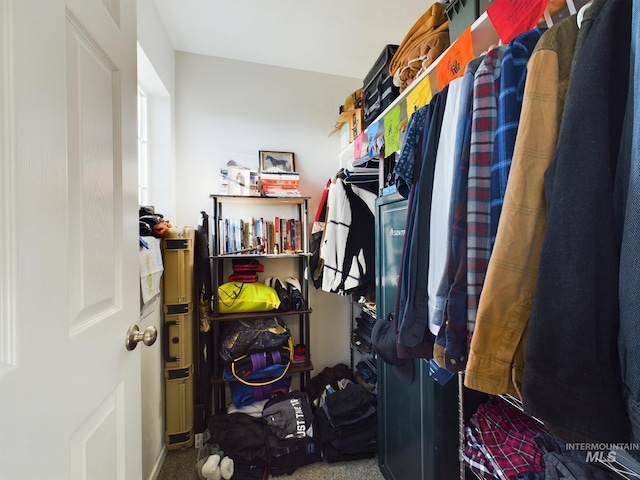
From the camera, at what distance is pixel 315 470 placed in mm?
1510

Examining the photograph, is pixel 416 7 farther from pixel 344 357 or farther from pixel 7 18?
pixel 344 357

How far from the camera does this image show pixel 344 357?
2.28m

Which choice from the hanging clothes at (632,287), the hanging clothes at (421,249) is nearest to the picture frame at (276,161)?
the hanging clothes at (421,249)

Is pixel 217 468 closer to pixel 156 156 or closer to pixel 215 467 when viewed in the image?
pixel 215 467

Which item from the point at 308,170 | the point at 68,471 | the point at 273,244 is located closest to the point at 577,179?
the point at 68,471

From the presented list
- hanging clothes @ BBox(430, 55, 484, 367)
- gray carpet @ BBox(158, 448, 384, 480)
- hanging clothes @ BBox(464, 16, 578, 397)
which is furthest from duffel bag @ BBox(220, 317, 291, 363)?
hanging clothes @ BBox(464, 16, 578, 397)

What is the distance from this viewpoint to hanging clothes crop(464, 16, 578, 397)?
1.49ft

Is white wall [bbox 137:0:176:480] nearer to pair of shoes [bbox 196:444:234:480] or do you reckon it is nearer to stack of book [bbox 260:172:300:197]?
pair of shoes [bbox 196:444:234:480]

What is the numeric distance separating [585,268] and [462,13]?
1043 millimetres

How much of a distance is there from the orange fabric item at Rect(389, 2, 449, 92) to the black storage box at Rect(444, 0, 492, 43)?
0.11m

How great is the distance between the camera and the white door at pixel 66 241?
37 centimetres

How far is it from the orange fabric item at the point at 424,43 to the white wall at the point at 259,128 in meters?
1.06

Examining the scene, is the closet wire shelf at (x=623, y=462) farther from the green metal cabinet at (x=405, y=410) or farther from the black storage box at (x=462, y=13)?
the black storage box at (x=462, y=13)

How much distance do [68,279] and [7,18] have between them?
15.8 inches
